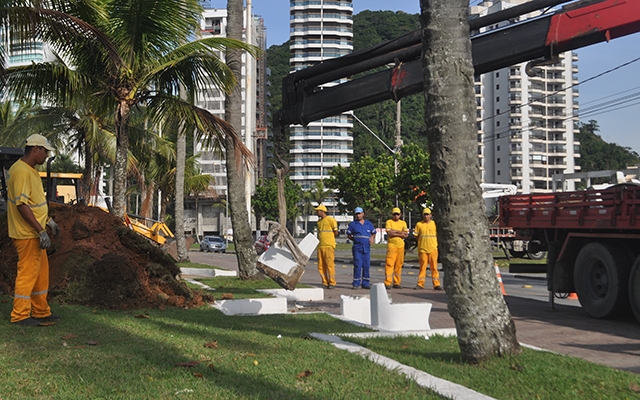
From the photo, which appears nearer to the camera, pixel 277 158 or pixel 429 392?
pixel 429 392

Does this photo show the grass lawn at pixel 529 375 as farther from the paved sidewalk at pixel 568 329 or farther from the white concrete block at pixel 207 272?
the white concrete block at pixel 207 272

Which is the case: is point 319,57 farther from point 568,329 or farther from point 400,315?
point 400,315

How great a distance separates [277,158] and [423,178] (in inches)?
1232

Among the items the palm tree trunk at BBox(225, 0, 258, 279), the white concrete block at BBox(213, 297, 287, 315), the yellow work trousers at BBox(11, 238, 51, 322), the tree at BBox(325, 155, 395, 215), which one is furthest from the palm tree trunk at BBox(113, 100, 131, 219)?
the tree at BBox(325, 155, 395, 215)

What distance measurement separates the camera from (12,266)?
424 inches

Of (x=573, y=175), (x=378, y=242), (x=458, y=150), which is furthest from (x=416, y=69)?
(x=378, y=242)

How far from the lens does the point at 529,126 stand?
111 meters

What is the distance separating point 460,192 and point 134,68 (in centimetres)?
994

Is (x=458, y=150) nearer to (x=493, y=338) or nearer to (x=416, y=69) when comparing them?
(x=493, y=338)

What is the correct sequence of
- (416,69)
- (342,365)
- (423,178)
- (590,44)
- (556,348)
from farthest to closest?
(423,178)
(416,69)
(590,44)
(556,348)
(342,365)

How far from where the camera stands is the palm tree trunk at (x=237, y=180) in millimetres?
16156

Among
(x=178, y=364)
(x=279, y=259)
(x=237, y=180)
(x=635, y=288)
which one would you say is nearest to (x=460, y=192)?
(x=178, y=364)

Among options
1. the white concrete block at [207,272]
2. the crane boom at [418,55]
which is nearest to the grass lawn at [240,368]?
the crane boom at [418,55]

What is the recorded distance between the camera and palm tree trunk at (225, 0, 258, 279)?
16156mm
